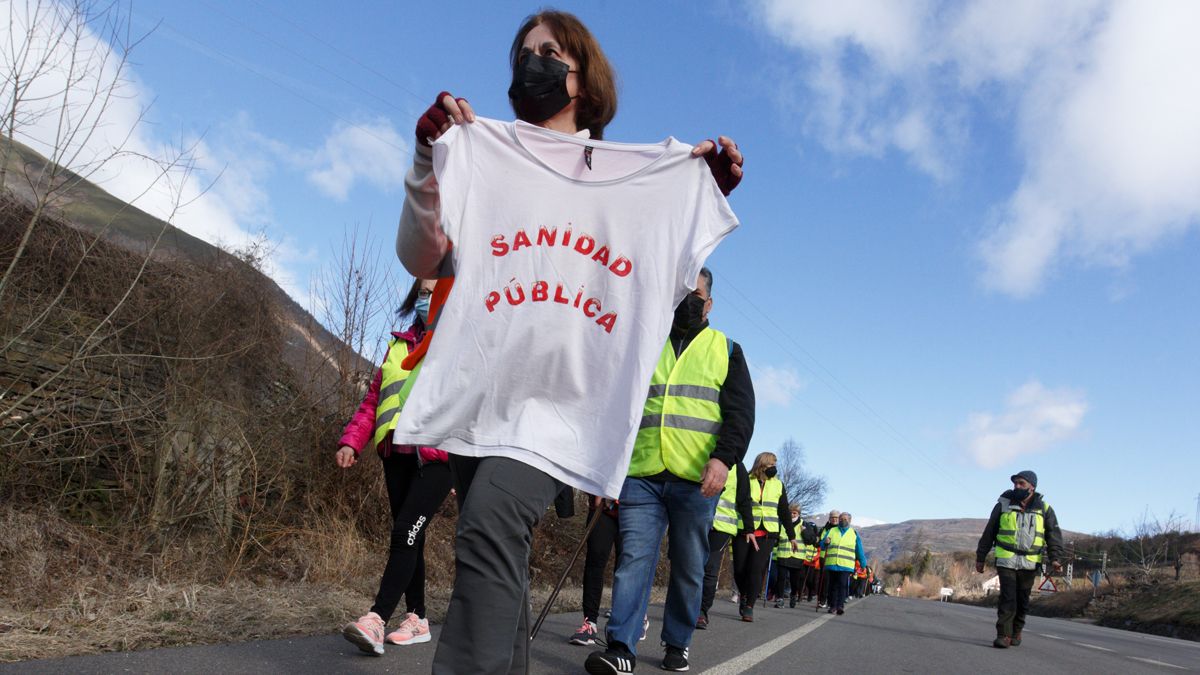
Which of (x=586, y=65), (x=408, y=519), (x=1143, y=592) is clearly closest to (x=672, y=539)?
(x=408, y=519)

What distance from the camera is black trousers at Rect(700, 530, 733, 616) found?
8.35m

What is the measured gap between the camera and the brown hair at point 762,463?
1256 centimetres

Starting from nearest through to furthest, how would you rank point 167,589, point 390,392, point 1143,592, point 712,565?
point 390,392 → point 167,589 → point 712,565 → point 1143,592

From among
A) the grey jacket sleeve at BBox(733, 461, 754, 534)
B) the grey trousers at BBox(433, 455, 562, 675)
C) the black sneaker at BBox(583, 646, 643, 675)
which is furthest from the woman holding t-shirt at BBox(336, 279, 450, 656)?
the grey jacket sleeve at BBox(733, 461, 754, 534)

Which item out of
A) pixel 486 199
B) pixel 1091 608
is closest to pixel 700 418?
pixel 486 199

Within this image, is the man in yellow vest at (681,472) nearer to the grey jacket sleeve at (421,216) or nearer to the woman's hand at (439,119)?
the grey jacket sleeve at (421,216)

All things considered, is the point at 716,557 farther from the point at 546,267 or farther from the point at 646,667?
the point at 546,267

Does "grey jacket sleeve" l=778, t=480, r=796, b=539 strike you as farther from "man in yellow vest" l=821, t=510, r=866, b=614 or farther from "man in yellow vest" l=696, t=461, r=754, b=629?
"man in yellow vest" l=821, t=510, r=866, b=614

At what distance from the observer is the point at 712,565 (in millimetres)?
9797

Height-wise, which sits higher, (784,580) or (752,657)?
(784,580)

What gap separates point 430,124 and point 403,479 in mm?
2701

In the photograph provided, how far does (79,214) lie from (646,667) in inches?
284

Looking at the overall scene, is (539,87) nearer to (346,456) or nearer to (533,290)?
(533,290)

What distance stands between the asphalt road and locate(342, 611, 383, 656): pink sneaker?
0.06 meters
